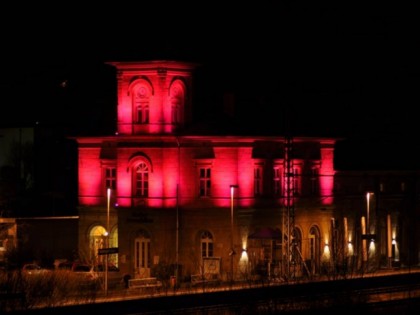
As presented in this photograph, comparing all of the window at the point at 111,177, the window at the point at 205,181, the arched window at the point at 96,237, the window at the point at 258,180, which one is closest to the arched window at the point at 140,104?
the window at the point at 111,177

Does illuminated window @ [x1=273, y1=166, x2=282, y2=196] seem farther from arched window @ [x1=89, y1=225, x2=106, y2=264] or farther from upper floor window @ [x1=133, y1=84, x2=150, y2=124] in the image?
arched window @ [x1=89, y1=225, x2=106, y2=264]

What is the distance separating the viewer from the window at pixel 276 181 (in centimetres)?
8562

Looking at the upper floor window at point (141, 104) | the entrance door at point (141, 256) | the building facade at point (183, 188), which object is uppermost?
the upper floor window at point (141, 104)

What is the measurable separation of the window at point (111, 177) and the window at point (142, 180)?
3.15 m

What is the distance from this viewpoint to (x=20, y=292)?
54.8 m

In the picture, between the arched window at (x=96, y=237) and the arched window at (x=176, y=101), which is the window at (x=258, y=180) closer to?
the arched window at (x=176, y=101)

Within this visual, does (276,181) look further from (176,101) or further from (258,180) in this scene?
(176,101)

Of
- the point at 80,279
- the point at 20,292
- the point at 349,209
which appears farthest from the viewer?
the point at 349,209

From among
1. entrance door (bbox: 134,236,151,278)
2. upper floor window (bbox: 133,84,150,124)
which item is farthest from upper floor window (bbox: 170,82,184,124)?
entrance door (bbox: 134,236,151,278)

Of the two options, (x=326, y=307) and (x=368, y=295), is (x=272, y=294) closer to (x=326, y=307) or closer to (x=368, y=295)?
(x=326, y=307)

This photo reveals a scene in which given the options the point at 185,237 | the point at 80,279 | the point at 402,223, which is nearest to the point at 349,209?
the point at 402,223

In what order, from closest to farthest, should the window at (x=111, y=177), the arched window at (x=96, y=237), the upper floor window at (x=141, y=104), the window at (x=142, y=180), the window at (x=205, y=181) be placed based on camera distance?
the upper floor window at (x=141, y=104) → the window at (x=142, y=180) → the window at (x=205, y=181) → the window at (x=111, y=177) → the arched window at (x=96, y=237)

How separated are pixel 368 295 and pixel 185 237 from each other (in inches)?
753

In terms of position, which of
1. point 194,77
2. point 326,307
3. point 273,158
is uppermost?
point 194,77
